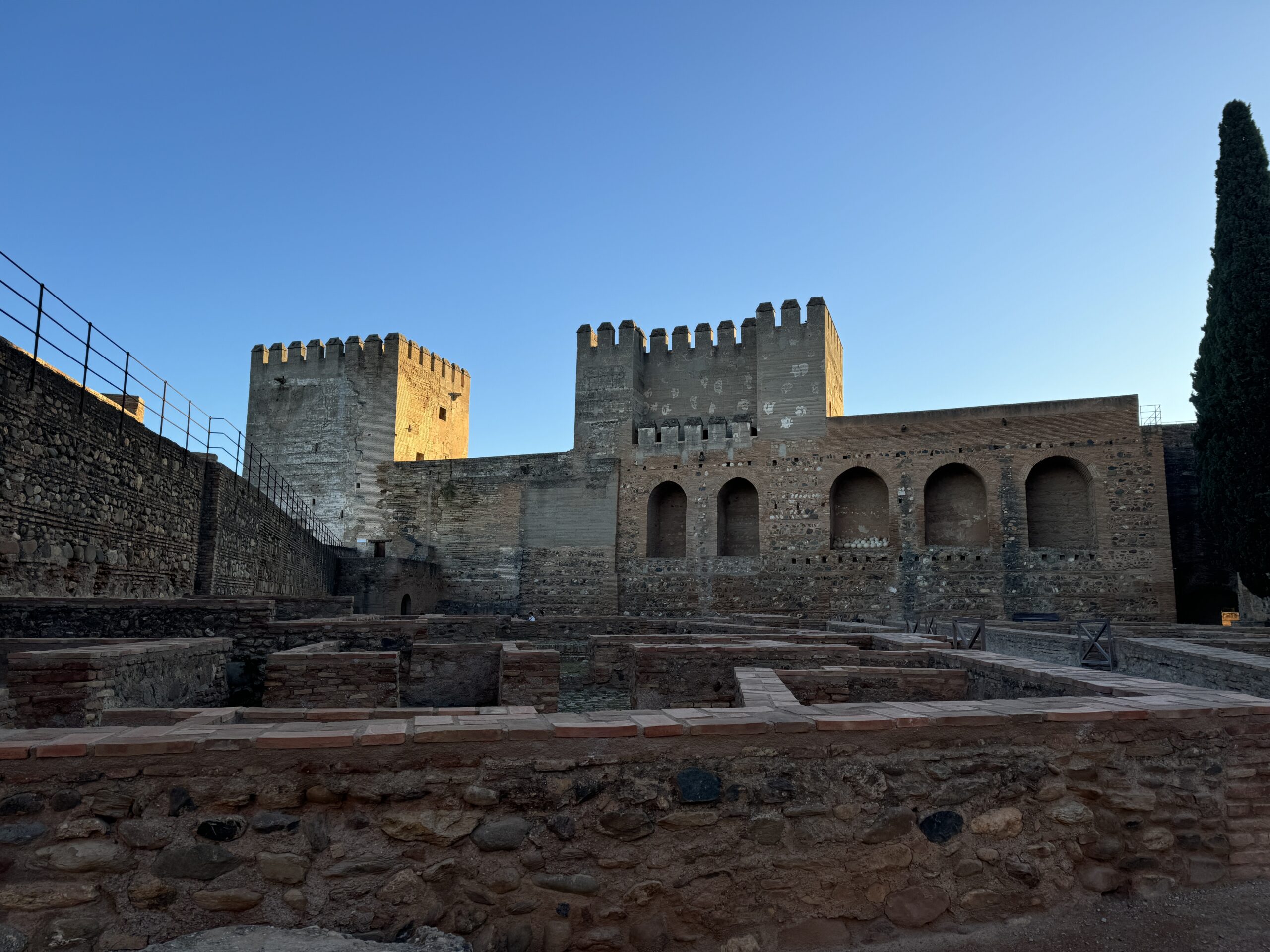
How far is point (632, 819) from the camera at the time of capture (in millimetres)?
2910

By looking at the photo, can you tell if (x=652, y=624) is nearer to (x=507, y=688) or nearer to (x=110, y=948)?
(x=507, y=688)

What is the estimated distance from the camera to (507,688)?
23.0ft

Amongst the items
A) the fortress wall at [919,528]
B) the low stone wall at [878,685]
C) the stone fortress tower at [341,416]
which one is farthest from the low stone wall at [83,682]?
the stone fortress tower at [341,416]

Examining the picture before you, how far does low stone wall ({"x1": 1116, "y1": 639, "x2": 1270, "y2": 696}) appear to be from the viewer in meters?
6.96

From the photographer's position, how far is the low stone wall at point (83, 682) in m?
5.32

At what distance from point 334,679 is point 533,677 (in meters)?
1.67

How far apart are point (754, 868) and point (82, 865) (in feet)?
7.34

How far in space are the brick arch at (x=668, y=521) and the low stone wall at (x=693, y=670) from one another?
18.0 m

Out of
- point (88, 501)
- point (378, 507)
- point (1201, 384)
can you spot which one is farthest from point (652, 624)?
point (378, 507)

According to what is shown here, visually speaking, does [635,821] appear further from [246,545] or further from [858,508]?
[858,508]

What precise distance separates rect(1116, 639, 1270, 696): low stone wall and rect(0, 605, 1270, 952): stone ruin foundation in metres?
3.10

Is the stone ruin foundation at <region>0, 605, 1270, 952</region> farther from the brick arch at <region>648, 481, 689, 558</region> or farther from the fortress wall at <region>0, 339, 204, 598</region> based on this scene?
the brick arch at <region>648, 481, 689, 558</region>

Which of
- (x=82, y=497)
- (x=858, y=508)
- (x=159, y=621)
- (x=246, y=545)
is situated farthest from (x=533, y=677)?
(x=858, y=508)

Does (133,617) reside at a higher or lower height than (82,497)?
lower
